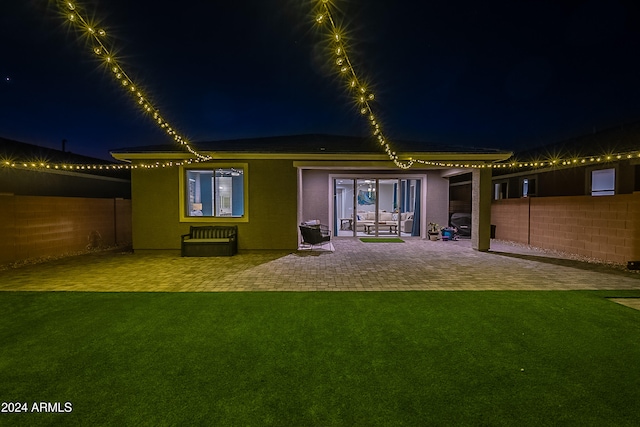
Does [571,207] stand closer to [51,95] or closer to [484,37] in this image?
[484,37]

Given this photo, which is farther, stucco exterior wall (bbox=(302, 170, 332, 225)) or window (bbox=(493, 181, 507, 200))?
window (bbox=(493, 181, 507, 200))

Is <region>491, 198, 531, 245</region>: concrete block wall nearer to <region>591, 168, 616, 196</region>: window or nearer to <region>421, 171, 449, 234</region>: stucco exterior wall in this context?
<region>421, 171, 449, 234</region>: stucco exterior wall

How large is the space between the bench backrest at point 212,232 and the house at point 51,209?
269cm

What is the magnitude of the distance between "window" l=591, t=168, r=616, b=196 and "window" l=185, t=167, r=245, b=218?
11831 mm

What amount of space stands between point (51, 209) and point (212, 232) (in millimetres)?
3964

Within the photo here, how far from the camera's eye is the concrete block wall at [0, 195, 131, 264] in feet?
22.3

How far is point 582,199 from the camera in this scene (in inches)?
310

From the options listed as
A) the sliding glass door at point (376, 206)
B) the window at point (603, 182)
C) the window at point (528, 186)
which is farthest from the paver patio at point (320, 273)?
the window at point (528, 186)

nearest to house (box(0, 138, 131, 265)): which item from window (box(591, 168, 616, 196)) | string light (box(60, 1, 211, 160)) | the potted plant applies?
string light (box(60, 1, 211, 160))

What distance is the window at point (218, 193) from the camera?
8836 millimetres

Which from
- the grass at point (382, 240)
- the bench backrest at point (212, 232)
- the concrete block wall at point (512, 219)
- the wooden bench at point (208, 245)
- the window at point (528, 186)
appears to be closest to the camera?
the wooden bench at point (208, 245)

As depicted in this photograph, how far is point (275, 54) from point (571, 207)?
9431 millimetres

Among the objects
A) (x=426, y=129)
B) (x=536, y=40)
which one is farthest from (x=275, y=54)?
(x=426, y=129)

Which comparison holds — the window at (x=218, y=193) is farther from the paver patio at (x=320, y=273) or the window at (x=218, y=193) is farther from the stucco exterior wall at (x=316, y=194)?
the stucco exterior wall at (x=316, y=194)
